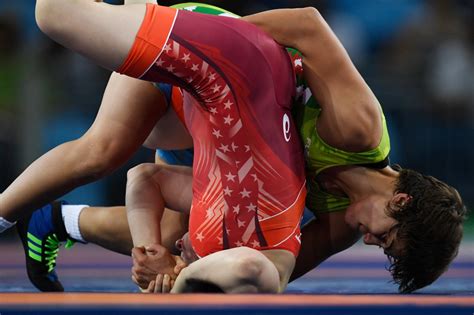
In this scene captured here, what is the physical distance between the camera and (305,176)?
2373mm

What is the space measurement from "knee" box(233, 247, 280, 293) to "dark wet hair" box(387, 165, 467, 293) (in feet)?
1.40

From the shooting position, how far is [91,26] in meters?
2.04

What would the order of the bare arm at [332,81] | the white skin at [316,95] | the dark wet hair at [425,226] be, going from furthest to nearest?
the dark wet hair at [425,226] < the bare arm at [332,81] < the white skin at [316,95]

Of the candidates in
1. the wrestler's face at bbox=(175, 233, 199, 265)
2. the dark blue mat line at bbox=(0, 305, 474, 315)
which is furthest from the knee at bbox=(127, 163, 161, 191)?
the dark blue mat line at bbox=(0, 305, 474, 315)

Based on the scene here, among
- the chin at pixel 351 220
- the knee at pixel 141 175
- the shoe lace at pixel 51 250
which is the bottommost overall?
the shoe lace at pixel 51 250

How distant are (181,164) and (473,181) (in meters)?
2.69

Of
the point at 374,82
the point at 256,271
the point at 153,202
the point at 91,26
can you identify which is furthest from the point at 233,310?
the point at 374,82

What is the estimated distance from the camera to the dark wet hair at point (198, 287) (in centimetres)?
199

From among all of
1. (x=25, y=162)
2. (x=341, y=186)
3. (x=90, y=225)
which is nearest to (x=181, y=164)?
(x=90, y=225)

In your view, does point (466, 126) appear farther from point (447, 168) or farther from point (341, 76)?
point (341, 76)

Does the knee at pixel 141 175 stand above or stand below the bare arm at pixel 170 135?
below

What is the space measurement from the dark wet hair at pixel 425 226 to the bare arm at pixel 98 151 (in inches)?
26.6

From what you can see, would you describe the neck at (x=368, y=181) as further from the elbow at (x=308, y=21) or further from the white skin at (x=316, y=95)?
the elbow at (x=308, y=21)

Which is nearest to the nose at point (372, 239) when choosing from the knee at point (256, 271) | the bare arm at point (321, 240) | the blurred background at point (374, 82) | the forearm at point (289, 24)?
the bare arm at point (321, 240)
